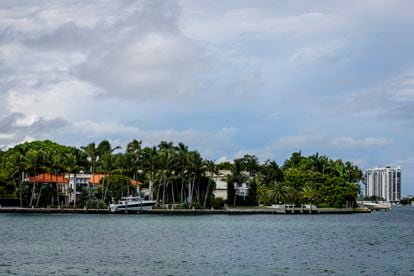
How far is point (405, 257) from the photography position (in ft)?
196

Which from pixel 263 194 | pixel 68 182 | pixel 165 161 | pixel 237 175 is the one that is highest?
pixel 165 161

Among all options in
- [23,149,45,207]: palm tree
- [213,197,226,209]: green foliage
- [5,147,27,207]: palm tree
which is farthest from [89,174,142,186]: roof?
[213,197,226,209]: green foliage

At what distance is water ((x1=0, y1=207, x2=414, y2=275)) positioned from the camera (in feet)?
157

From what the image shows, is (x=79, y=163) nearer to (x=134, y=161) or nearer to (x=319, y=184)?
(x=134, y=161)

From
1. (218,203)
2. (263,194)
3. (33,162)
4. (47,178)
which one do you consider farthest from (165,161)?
(263,194)

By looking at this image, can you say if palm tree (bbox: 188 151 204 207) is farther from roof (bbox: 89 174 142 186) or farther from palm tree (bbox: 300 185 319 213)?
palm tree (bbox: 300 185 319 213)

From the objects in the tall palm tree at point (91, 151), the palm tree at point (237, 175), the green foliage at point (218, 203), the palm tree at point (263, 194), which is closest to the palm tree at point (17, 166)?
the tall palm tree at point (91, 151)

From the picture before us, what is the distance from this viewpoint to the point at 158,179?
14850 cm

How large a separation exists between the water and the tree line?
48904mm

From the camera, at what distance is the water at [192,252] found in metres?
48.0

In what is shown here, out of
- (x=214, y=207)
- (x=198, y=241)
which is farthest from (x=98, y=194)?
(x=198, y=241)

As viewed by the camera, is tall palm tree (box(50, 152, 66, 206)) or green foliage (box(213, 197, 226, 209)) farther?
green foliage (box(213, 197, 226, 209))

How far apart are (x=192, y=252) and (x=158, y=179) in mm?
89025

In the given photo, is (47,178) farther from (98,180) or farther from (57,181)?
(98,180)
